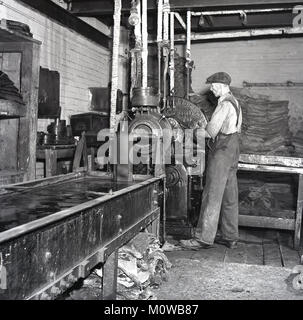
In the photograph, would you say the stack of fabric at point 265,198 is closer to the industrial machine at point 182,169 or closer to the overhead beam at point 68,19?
the industrial machine at point 182,169

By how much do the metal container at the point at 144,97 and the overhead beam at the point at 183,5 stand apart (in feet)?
10.8

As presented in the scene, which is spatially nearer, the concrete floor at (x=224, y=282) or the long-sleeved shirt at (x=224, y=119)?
the concrete floor at (x=224, y=282)

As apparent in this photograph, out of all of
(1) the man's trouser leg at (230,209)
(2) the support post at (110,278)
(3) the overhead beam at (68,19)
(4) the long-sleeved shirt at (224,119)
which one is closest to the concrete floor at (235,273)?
(1) the man's trouser leg at (230,209)

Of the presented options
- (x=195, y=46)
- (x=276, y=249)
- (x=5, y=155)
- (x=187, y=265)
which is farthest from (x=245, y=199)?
(x=195, y=46)

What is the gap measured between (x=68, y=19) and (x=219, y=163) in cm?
456

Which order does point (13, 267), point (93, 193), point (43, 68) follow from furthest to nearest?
point (43, 68)
point (93, 193)
point (13, 267)

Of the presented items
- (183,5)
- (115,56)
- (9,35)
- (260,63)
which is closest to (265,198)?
(115,56)

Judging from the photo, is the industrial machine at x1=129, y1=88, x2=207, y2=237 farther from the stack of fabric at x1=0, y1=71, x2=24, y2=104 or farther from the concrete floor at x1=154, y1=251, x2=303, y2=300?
the stack of fabric at x1=0, y1=71, x2=24, y2=104

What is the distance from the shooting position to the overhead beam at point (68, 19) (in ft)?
21.6

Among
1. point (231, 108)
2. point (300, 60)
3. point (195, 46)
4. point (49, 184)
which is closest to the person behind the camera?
point (49, 184)

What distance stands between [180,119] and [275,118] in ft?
11.8

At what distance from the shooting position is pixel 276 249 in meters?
5.20

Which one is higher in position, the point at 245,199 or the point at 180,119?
the point at 180,119
